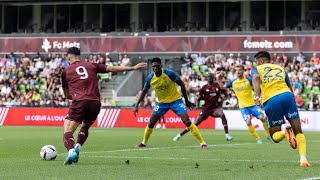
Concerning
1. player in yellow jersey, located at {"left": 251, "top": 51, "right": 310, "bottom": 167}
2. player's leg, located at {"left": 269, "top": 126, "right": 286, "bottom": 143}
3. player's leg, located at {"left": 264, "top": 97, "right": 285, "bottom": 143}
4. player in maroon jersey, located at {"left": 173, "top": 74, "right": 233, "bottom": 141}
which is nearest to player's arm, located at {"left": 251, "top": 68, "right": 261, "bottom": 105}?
player in yellow jersey, located at {"left": 251, "top": 51, "right": 310, "bottom": 167}

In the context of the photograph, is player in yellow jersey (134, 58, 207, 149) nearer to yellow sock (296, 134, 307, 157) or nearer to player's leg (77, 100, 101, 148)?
player's leg (77, 100, 101, 148)

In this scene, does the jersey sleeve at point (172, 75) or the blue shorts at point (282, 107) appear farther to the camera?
the jersey sleeve at point (172, 75)

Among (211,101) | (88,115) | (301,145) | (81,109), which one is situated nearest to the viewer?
(301,145)

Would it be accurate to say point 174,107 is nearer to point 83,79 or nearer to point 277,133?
point 83,79

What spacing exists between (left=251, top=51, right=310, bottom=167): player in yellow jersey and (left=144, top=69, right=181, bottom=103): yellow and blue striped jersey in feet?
20.7

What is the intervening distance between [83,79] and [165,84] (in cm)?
632

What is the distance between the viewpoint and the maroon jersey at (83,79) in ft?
52.4

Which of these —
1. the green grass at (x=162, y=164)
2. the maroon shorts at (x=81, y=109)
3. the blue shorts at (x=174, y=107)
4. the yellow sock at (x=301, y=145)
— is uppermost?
the maroon shorts at (x=81, y=109)

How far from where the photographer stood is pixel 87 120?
16.3 metres

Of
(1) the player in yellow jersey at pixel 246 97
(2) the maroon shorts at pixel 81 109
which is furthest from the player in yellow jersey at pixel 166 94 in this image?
(2) the maroon shorts at pixel 81 109

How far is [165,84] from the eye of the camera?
22078 millimetres

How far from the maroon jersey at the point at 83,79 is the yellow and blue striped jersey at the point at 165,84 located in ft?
19.6

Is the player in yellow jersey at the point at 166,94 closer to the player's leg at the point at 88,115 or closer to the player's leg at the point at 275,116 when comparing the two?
the player's leg at the point at 88,115

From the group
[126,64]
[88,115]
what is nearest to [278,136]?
[88,115]
